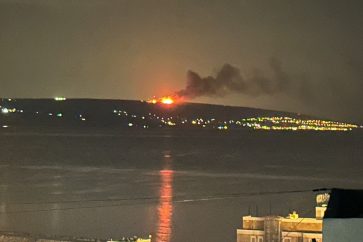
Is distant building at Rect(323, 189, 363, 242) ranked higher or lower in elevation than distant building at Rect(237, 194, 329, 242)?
higher

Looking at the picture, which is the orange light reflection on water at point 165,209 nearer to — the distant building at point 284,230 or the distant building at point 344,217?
the distant building at point 284,230

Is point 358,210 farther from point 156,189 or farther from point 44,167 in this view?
point 44,167

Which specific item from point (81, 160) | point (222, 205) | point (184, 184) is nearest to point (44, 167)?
point (81, 160)

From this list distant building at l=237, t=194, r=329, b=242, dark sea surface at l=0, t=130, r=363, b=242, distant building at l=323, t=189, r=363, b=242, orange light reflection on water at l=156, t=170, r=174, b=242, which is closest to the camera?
distant building at l=323, t=189, r=363, b=242

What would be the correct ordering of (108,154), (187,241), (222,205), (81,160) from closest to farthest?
(187,241)
(222,205)
(81,160)
(108,154)

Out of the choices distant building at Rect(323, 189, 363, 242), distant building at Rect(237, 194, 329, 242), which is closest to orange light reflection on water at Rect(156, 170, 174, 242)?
distant building at Rect(237, 194, 329, 242)

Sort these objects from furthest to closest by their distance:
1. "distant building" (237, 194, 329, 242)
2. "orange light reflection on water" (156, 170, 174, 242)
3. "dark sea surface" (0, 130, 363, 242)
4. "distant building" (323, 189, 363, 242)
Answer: "dark sea surface" (0, 130, 363, 242) < "orange light reflection on water" (156, 170, 174, 242) < "distant building" (237, 194, 329, 242) < "distant building" (323, 189, 363, 242)

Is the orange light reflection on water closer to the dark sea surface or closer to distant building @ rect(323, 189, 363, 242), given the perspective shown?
the dark sea surface

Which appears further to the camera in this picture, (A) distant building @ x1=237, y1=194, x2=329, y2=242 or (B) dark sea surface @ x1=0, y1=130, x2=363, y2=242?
(B) dark sea surface @ x1=0, y1=130, x2=363, y2=242
